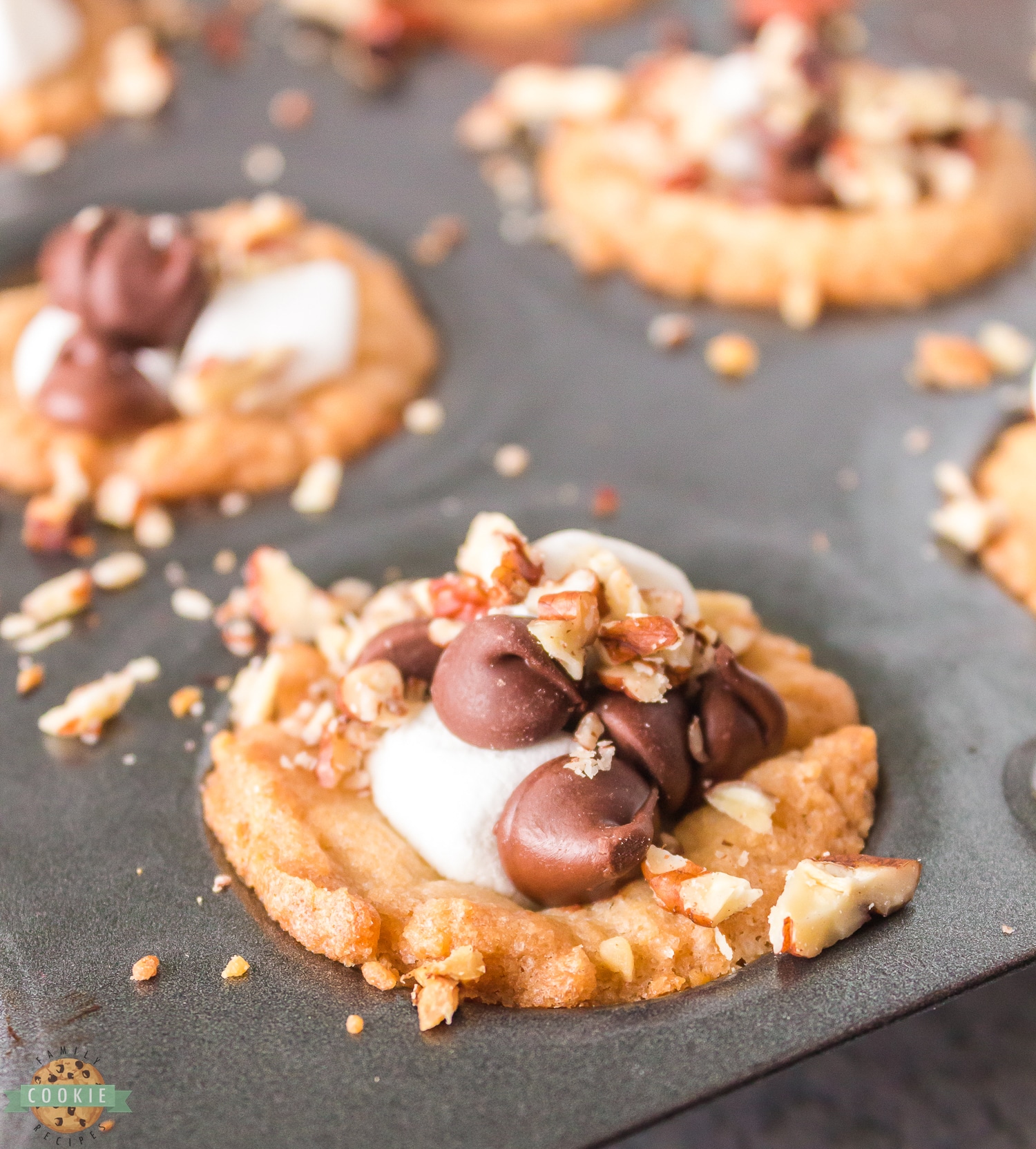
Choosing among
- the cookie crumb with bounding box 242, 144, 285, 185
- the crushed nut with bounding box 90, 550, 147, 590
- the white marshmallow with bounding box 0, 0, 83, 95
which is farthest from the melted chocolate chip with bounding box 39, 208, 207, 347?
the white marshmallow with bounding box 0, 0, 83, 95

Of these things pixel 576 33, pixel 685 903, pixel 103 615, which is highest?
pixel 576 33

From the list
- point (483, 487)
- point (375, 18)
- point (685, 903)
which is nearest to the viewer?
point (685, 903)

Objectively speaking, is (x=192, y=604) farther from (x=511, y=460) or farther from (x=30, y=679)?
(x=511, y=460)

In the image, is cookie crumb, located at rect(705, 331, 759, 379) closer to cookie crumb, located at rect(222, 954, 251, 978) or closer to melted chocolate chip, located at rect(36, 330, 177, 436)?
melted chocolate chip, located at rect(36, 330, 177, 436)

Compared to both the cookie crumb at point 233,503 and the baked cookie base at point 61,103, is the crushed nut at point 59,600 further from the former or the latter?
the baked cookie base at point 61,103

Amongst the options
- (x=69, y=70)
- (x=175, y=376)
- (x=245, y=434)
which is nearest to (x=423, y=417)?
(x=245, y=434)

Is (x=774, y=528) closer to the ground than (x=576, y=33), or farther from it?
closer to the ground

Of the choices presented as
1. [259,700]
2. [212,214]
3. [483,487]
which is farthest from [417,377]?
[259,700]

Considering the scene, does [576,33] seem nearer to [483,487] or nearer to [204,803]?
[483,487]
